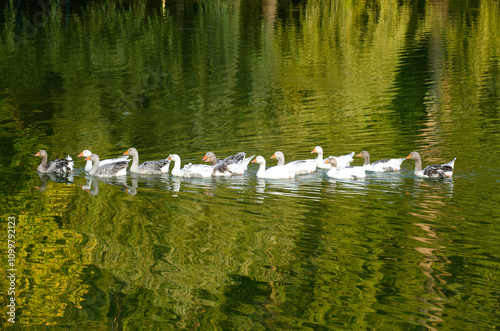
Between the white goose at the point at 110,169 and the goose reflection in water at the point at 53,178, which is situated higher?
the white goose at the point at 110,169

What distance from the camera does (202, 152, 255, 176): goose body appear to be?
Result: 615 inches

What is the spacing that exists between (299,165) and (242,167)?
1.37m

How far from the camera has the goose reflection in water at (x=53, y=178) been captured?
15.2 m

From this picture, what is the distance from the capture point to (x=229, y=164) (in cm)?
1573

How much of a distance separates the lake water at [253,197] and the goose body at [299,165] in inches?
10.6

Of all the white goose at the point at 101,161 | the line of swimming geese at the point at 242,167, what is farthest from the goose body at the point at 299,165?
the white goose at the point at 101,161

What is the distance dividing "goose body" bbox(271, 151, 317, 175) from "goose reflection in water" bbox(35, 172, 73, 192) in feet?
15.9

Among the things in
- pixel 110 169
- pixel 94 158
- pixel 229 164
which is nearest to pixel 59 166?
pixel 94 158

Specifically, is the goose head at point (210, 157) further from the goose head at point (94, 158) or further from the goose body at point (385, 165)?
the goose body at point (385, 165)

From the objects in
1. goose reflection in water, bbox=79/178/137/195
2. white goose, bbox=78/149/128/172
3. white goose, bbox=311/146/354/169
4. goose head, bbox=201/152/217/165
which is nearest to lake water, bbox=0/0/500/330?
goose reflection in water, bbox=79/178/137/195

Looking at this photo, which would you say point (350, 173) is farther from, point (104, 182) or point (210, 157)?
point (104, 182)

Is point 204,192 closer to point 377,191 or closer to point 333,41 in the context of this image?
point 377,191

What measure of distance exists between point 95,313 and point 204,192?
225 inches

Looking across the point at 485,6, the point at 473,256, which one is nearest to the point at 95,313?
the point at 473,256
